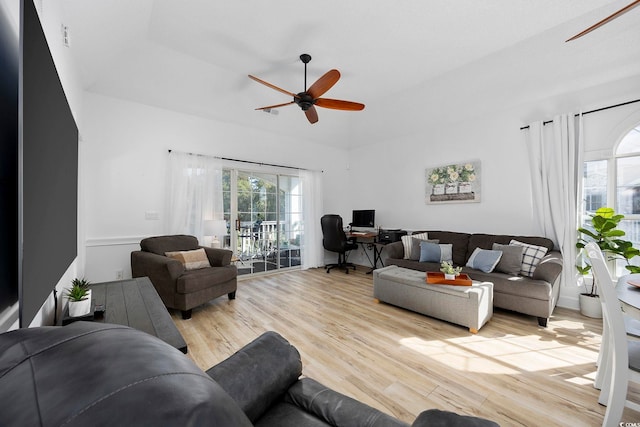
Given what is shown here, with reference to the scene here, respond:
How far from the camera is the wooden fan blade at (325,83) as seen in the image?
104 inches

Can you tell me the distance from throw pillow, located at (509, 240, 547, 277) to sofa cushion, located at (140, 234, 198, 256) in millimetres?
4371

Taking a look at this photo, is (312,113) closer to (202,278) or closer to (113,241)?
(202,278)

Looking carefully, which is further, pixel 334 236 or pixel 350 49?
pixel 334 236

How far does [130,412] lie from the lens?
10.4 inches

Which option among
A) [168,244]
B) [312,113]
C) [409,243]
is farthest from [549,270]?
[168,244]

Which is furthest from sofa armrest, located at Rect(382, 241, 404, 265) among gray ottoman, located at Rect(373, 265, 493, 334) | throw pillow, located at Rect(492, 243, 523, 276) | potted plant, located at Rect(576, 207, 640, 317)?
potted plant, located at Rect(576, 207, 640, 317)

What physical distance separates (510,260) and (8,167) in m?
4.22

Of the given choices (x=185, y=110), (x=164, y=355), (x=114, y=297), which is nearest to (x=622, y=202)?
(x=164, y=355)

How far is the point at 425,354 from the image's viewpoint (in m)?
2.24

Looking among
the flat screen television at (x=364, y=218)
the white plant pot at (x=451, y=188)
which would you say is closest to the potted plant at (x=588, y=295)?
the white plant pot at (x=451, y=188)

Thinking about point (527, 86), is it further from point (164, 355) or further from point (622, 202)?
point (164, 355)

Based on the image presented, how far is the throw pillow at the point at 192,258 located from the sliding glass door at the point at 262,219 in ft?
3.55

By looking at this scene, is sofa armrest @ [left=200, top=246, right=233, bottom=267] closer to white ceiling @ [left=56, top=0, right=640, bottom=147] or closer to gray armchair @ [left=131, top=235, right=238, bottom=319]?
gray armchair @ [left=131, top=235, right=238, bottom=319]

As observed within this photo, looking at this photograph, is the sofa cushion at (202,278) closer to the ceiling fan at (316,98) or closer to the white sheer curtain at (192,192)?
the white sheer curtain at (192,192)
